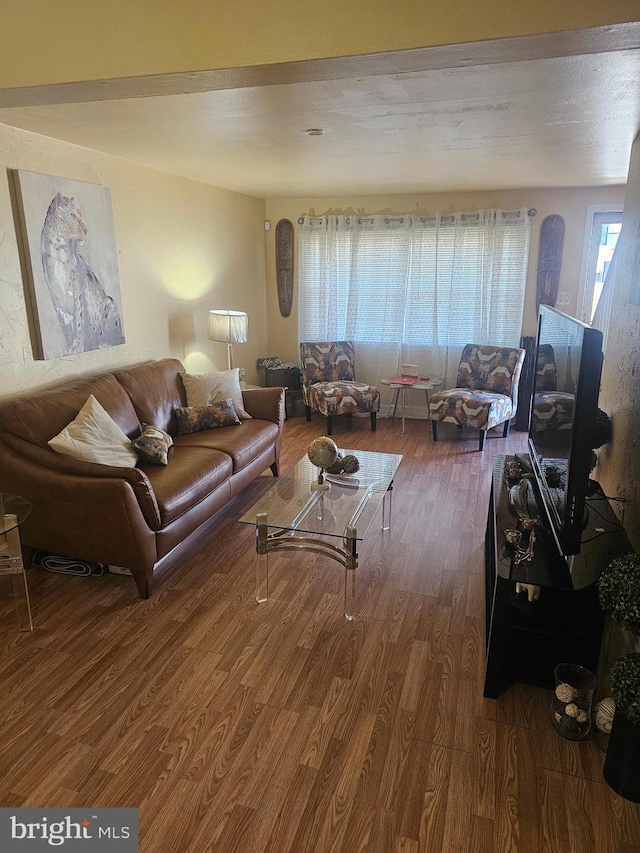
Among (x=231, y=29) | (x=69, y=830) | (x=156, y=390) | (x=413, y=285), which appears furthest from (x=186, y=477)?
(x=413, y=285)

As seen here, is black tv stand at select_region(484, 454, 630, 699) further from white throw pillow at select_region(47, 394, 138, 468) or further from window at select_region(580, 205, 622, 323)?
window at select_region(580, 205, 622, 323)

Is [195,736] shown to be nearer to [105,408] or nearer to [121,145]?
[105,408]

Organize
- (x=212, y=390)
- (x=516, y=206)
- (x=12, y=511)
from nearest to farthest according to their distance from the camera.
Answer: (x=12, y=511)
(x=212, y=390)
(x=516, y=206)

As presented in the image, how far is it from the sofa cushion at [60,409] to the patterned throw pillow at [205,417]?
39 cm

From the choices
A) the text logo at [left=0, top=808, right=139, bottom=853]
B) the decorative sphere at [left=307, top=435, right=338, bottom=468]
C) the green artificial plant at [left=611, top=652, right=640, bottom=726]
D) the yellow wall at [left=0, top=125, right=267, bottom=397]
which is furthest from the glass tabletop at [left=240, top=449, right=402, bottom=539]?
the yellow wall at [left=0, top=125, right=267, bottom=397]

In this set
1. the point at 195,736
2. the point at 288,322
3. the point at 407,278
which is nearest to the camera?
the point at 195,736

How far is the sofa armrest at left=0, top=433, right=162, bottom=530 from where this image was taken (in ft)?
8.82

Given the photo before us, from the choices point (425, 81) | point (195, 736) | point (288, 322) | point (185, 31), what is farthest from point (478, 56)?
point (288, 322)

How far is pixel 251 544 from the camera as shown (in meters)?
3.39

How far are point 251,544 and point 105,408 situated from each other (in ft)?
3.92

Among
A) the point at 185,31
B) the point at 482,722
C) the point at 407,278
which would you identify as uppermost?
the point at 185,31

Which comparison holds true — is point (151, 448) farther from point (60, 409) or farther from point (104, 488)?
point (104, 488)

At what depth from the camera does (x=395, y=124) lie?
9.17 ft

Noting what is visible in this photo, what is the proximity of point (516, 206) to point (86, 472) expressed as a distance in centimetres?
467
